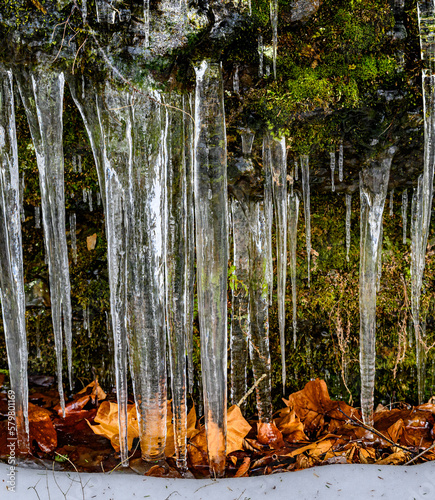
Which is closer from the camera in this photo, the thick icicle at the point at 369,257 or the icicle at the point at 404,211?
the thick icicle at the point at 369,257

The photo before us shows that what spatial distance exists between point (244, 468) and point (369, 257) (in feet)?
4.79

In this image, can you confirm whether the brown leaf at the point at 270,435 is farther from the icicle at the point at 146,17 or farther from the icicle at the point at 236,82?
the icicle at the point at 146,17

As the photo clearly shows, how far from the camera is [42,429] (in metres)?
2.36

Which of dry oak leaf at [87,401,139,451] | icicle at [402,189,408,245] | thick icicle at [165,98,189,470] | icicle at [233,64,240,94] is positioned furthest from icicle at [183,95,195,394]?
icicle at [402,189,408,245]

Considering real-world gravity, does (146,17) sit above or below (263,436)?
above

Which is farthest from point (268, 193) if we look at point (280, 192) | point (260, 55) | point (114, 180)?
point (114, 180)

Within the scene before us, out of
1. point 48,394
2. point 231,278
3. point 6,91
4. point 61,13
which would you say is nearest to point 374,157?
point 231,278

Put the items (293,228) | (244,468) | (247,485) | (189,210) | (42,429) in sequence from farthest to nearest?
1. (293,228)
2. (42,429)
3. (244,468)
4. (189,210)
5. (247,485)

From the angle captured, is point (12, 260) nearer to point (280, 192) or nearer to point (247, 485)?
point (280, 192)

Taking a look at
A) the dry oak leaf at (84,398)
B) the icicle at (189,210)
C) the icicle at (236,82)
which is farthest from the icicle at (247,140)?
the dry oak leaf at (84,398)

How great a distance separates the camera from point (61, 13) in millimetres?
1670

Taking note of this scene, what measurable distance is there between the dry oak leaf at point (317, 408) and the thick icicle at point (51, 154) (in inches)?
66.1

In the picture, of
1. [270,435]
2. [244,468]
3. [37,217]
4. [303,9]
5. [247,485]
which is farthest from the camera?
[37,217]

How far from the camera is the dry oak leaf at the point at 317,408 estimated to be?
102 inches
